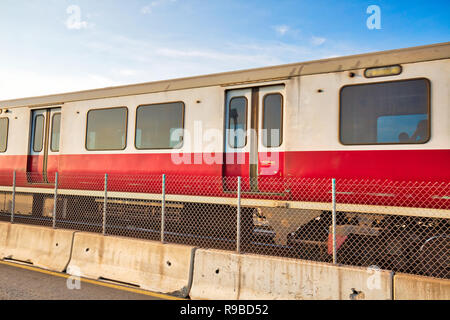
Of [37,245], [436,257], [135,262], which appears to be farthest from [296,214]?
[37,245]

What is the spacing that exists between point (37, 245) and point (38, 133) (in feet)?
15.7

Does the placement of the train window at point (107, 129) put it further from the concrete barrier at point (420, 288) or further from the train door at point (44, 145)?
the concrete barrier at point (420, 288)

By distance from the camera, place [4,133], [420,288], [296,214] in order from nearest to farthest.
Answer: [420,288] → [296,214] → [4,133]

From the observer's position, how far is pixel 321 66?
6.73 meters

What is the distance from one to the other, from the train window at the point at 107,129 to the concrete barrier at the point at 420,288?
6.76 m

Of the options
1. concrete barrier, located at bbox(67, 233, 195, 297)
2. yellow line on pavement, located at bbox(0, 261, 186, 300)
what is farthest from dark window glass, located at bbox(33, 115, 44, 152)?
concrete barrier, located at bbox(67, 233, 195, 297)

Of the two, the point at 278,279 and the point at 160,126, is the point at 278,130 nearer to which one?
the point at 160,126

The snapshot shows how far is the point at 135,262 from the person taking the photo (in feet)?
18.8

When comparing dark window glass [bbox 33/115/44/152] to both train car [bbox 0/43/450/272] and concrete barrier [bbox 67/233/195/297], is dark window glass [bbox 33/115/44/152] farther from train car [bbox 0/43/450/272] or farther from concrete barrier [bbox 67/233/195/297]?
concrete barrier [bbox 67/233/195/297]

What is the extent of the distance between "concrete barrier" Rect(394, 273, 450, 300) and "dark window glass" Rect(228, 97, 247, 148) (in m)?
3.98

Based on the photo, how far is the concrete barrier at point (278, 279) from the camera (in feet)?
14.2

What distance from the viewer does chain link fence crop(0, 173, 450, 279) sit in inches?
229

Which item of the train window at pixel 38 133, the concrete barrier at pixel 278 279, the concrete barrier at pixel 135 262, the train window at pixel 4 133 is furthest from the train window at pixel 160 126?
the train window at pixel 4 133
